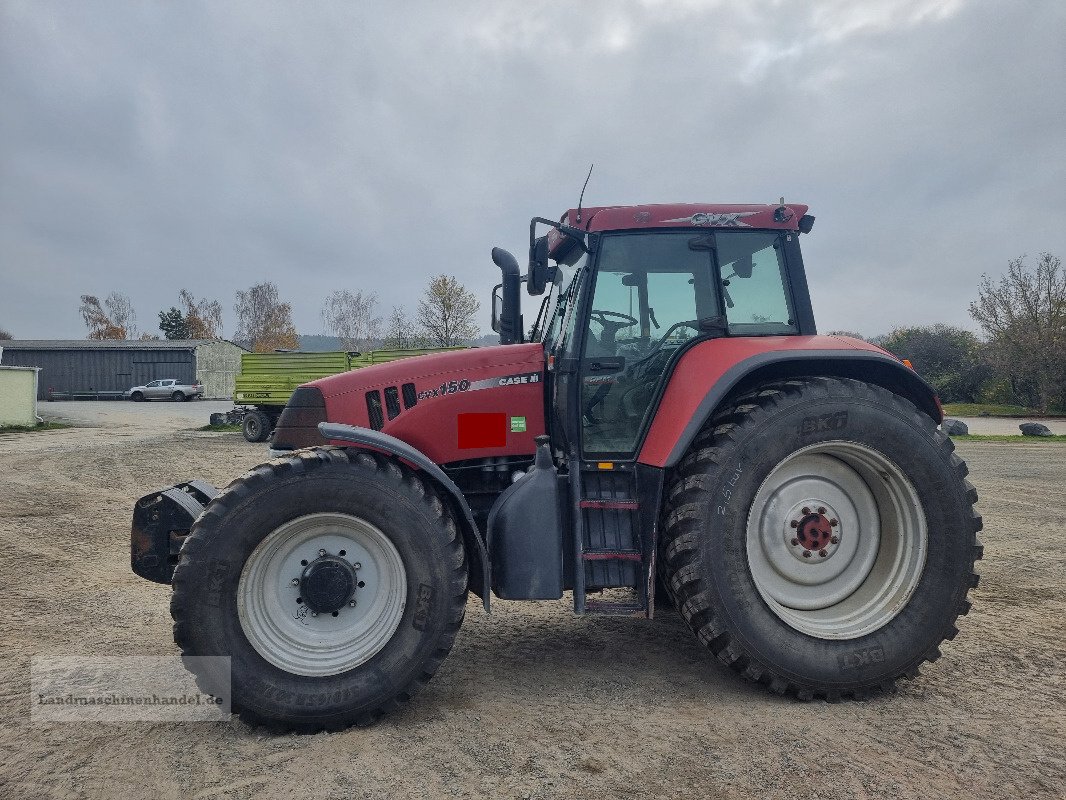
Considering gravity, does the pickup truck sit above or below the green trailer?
above

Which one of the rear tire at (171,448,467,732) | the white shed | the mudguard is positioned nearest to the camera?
the rear tire at (171,448,467,732)

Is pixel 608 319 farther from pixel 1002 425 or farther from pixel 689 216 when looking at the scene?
pixel 1002 425

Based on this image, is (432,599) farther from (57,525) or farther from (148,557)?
(57,525)

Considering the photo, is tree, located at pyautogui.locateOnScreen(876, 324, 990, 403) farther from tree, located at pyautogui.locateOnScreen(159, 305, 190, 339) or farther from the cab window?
tree, located at pyautogui.locateOnScreen(159, 305, 190, 339)

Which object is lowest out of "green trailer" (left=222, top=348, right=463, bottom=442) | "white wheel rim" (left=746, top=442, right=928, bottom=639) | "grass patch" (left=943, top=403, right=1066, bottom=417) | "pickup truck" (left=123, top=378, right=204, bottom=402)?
"white wheel rim" (left=746, top=442, right=928, bottom=639)

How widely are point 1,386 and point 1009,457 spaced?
89.6 ft

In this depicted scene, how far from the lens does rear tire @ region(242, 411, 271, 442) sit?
19.3 m

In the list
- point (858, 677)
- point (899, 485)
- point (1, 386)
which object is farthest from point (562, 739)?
point (1, 386)

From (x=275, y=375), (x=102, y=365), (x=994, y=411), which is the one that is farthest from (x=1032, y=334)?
(x=102, y=365)

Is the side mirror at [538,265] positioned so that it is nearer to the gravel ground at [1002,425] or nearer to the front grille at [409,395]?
the front grille at [409,395]

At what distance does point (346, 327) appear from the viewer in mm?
53656

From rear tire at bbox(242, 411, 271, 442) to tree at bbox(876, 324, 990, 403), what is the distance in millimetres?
26806

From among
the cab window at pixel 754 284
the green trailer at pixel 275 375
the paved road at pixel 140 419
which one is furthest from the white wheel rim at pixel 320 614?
the paved road at pixel 140 419

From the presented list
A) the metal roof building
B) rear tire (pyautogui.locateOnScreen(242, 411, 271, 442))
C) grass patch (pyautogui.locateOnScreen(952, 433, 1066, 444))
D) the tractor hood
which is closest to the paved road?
rear tire (pyautogui.locateOnScreen(242, 411, 271, 442))
